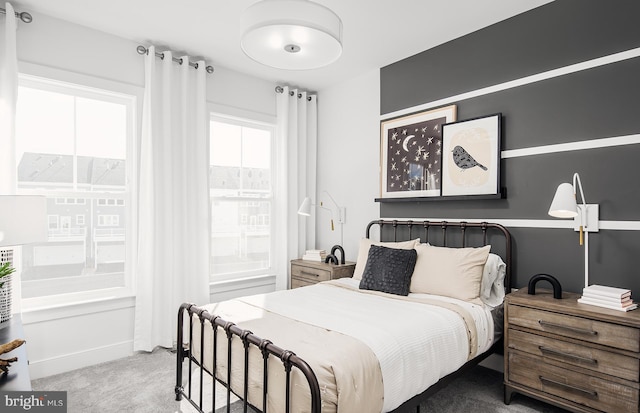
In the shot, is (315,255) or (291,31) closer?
(291,31)

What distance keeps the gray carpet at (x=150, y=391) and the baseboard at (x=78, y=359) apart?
63mm

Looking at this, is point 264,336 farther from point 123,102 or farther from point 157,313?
point 123,102

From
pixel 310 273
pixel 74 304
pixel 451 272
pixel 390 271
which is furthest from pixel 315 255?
pixel 74 304

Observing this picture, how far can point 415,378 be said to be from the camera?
1.89 m

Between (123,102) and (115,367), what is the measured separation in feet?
7.54

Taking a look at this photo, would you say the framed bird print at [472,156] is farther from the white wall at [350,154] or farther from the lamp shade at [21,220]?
the lamp shade at [21,220]

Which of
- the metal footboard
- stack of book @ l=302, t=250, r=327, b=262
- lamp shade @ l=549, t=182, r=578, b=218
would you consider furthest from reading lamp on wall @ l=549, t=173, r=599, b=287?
stack of book @ l=302, t=250, r=327, b=262

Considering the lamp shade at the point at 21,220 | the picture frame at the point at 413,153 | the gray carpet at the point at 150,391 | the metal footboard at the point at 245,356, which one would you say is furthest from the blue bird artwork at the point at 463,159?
the lamp shade at the point at 21,220

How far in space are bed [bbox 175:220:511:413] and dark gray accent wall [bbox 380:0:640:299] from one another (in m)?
0.25

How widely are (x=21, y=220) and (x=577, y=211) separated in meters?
3.35

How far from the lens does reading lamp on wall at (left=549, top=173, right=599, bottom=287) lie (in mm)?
2213

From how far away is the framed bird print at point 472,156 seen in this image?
2.92 meters

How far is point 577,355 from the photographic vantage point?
2.11 m

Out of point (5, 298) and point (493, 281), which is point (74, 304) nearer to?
point (5, 298)
